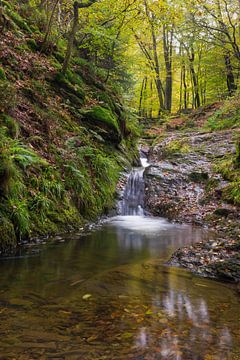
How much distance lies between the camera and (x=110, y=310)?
3.11 metres

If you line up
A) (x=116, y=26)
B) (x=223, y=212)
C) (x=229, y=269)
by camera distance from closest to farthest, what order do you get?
(x=229, y=269) → (x=223, y=212) → (x=116, y=26)

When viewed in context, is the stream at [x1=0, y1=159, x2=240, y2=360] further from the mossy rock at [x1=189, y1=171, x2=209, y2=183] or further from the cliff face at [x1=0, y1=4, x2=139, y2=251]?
the mossy rock at [x1=189, y1=171, x2=209, y2=183]

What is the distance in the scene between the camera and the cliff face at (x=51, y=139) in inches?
224

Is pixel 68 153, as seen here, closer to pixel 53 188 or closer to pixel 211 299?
pixel 53 188

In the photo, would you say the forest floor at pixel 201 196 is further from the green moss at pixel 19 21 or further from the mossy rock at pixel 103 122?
the green moss at pixel 19 21

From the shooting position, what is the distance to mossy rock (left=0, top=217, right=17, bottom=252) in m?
4.82

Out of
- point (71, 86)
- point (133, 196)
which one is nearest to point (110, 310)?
point (133, 196)

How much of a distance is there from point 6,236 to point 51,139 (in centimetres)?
371

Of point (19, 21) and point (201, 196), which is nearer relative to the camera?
point (201, 196)

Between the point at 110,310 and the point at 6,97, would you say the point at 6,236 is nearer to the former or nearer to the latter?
the point at 110,310

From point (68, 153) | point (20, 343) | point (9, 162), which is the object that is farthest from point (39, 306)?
point (68, 153)

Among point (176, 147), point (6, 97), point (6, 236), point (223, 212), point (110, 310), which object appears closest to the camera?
point (110, 310)

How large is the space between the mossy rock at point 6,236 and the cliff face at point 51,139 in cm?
2

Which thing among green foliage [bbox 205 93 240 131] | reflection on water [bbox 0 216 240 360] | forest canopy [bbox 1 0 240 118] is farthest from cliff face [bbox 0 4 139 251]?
green foliage [bbox 205 93 240 131]
